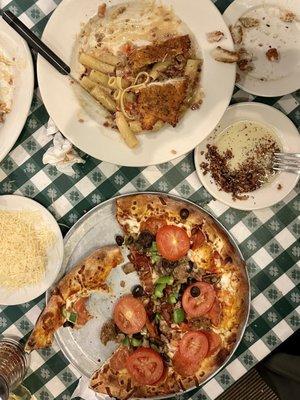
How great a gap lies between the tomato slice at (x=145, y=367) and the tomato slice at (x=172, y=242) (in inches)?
21.4

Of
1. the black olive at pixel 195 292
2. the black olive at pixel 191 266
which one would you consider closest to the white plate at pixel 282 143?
the black olive at pixel 191 266

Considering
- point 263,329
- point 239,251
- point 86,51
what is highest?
point 86,51

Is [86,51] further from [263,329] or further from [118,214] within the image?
[263,329]

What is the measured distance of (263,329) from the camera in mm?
3154

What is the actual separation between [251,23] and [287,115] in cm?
53

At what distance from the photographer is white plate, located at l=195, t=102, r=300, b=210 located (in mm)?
2957

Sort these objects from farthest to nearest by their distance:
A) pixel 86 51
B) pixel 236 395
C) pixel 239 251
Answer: pixel 236 395
pixel 239 251
pixel 86 51

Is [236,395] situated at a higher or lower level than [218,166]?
lower

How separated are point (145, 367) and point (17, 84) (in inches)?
63.9

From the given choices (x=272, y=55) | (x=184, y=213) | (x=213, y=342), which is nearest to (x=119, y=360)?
(x=213, y=342)

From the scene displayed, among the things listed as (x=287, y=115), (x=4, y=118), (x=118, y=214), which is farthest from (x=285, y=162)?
(x=4, y=118)

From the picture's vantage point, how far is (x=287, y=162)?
2961 millimetres

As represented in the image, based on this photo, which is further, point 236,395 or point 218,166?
point 236,395

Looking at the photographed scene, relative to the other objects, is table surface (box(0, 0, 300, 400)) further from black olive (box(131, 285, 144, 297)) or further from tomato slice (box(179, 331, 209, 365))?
black olive (box(131, 285, 144, 297))
